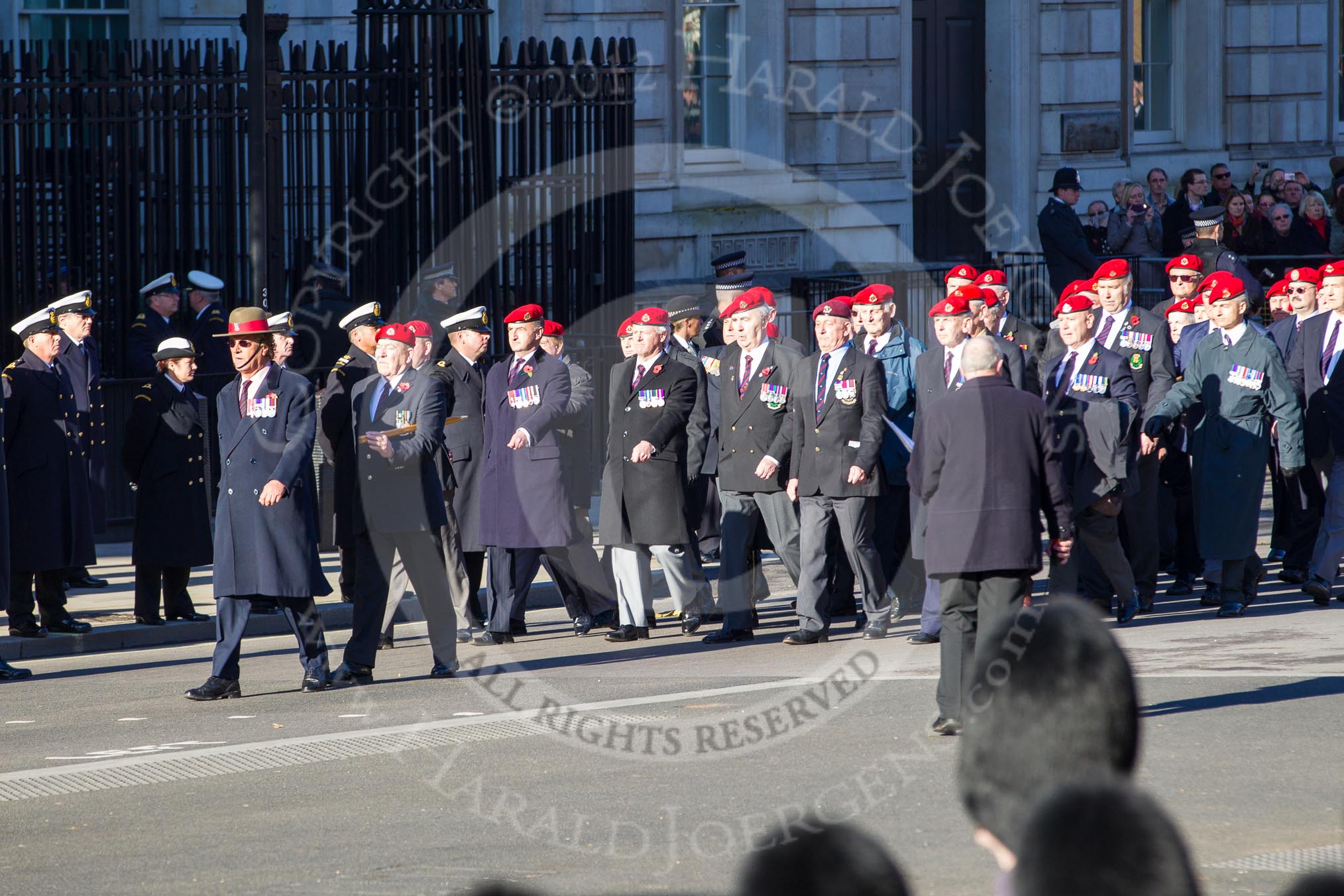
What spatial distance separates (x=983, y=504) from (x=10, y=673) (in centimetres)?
521

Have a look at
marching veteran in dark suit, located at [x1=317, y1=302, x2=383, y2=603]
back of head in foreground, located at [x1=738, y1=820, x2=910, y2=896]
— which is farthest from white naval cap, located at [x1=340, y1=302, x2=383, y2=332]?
back of head in foreground, located at [x1=738, y1=820, x2=910, y2=896]

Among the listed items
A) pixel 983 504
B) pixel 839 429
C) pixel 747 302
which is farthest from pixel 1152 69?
pixel 983 504

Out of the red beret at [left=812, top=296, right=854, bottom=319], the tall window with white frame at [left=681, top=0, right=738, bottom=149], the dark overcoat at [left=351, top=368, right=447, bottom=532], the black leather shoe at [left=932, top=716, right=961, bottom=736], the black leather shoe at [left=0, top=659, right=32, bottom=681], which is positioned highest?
the tall window with white frame at [left=681, top=0, right=738, bottom=149]

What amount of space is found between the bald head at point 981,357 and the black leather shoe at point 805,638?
285cm

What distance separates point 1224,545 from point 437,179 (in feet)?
23.8

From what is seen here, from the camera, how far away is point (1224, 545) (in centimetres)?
1085

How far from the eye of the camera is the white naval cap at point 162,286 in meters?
13.5

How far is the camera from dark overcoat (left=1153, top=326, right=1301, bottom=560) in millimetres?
10836

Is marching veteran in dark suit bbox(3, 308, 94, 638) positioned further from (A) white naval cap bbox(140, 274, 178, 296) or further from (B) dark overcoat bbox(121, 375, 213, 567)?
(A) white naval cap bbox(140, 274, 178, 296)

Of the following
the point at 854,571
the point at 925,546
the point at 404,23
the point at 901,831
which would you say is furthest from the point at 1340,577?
the point at 404,23

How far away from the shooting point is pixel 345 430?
10227 millimetres

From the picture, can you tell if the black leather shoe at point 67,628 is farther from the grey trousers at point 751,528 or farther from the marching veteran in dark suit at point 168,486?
the grey trousers at point 751,528

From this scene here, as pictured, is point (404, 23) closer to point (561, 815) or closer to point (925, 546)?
point (925, 546)

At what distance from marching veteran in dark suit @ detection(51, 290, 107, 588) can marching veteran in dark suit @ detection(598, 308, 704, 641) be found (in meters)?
3.27
